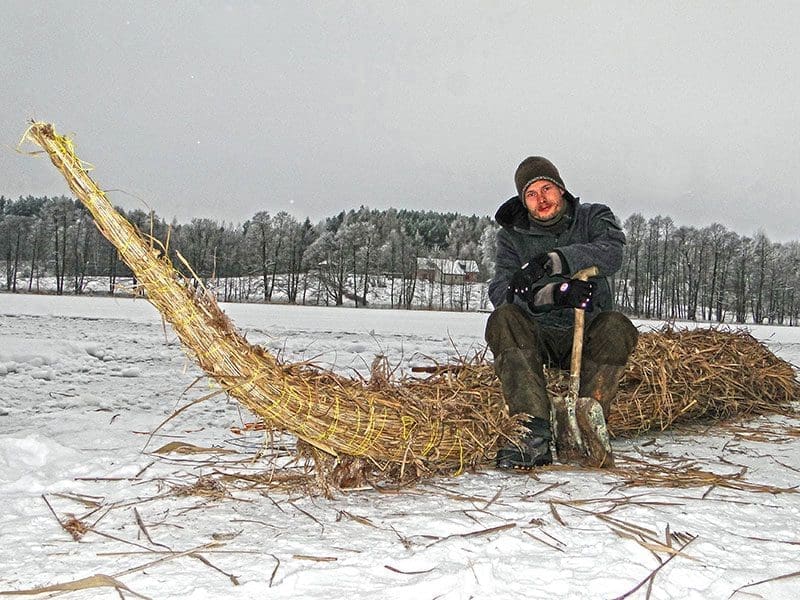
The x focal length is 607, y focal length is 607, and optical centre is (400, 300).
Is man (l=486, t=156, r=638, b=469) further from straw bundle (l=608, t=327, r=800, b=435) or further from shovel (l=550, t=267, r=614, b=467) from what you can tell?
straw bundle (l=608, t=327, r=800, b=435)

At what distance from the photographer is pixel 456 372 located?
3.56 meters

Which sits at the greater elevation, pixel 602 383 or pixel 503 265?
pixel 503 265

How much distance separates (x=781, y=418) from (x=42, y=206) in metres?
69.8

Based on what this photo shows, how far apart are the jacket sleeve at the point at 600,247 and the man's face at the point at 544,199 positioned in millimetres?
203

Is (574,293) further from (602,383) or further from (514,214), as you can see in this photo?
(514,214)

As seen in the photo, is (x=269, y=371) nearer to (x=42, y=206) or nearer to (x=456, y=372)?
(x=456, y=372)

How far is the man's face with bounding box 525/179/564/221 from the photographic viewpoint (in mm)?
3396

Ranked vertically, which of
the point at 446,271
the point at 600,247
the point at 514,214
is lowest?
the point at 600,247

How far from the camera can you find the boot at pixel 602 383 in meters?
3.00

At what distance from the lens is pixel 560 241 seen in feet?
11.4

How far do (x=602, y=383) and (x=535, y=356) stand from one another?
1.17 ft

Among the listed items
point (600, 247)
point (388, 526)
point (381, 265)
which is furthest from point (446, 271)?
point (388, 526)

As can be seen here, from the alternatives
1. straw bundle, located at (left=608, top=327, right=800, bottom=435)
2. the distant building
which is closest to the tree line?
the distant building

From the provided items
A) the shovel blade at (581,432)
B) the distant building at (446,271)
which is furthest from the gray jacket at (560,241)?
the distant building at (446,271)
